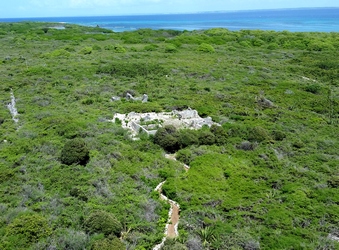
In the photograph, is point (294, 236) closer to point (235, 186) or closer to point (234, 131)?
point (235, 186)

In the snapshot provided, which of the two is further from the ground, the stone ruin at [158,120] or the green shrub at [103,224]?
the green shrub at [103,224]

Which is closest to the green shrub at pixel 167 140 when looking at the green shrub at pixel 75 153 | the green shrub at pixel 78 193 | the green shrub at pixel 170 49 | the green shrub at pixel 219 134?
the green shrub at pixel 219 134

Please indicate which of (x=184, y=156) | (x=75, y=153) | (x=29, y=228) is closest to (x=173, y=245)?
(x=29, y=228)

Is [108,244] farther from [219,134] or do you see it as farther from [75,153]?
[219,134]

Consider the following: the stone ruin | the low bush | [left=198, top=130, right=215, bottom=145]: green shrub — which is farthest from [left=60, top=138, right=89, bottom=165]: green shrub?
[left=198, top=130, right=215, bottom=145]: green shrub

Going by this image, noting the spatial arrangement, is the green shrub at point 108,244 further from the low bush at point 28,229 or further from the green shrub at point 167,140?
the green shrub at point 167,140

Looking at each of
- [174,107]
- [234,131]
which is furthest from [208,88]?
[234,131]
